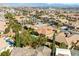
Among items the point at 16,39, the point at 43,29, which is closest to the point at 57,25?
the point at 43,29

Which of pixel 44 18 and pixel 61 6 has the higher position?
pixel 61 6

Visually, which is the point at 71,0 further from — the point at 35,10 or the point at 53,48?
the point at 53,48

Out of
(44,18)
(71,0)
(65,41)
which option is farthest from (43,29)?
(71,0)

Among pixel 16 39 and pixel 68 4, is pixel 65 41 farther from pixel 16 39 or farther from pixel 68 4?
pixel 16 39

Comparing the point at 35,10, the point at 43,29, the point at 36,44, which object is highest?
the point at 35,10

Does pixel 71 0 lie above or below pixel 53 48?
above

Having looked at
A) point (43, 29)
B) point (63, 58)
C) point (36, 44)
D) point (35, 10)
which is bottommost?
point (63, 58)

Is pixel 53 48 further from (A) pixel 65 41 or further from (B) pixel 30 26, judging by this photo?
(B) pixel 30 26

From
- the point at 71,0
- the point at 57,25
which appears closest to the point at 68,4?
the point at 71,0
